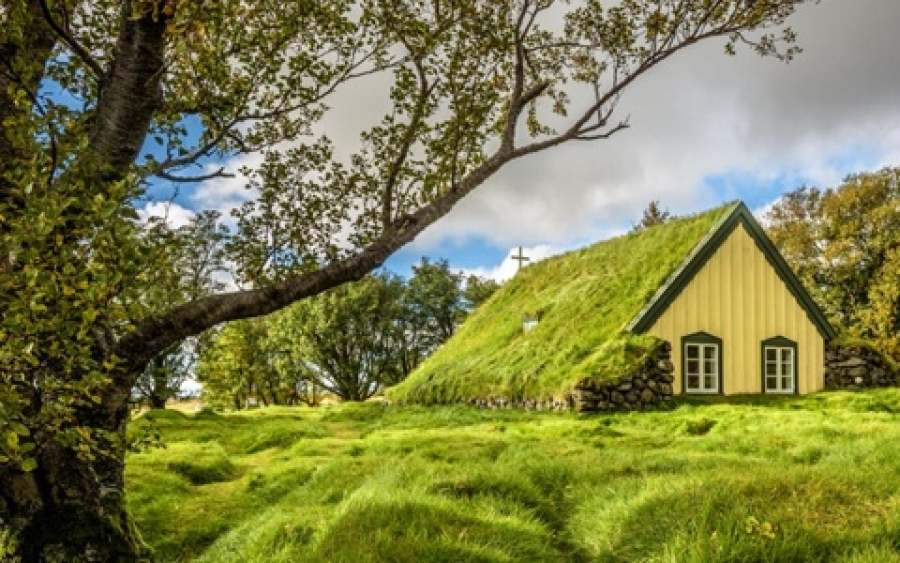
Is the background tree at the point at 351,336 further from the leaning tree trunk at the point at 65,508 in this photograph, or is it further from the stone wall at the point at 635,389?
the leaning tree trunk at the point at 65,508

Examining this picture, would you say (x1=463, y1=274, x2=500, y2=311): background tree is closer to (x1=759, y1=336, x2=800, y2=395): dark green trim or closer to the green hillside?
the green hillside

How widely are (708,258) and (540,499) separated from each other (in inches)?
743

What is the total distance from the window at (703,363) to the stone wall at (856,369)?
561 centimetres

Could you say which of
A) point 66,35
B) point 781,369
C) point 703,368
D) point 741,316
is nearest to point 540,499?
point 66,35

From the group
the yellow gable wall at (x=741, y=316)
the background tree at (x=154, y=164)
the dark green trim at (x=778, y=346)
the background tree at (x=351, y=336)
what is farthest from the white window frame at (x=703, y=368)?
the background tree at (x=351, y=336)

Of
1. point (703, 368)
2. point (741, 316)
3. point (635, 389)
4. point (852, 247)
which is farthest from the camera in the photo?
point (852, 247)

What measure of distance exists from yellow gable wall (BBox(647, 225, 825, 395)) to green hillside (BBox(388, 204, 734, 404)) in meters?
1.11

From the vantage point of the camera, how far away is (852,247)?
1839 inches

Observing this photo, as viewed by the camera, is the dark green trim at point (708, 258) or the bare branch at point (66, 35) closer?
the bare branch at point (66, 35)

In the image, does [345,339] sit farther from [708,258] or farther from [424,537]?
[424,537]

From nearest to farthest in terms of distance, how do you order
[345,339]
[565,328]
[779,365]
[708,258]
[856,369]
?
[708,258] → [779,365] → [856,369] → [565,328] → [345,339]

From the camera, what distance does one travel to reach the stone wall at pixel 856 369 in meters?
26.5

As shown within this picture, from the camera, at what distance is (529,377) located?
82.5 feet

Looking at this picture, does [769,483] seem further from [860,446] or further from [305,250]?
[305,250]
